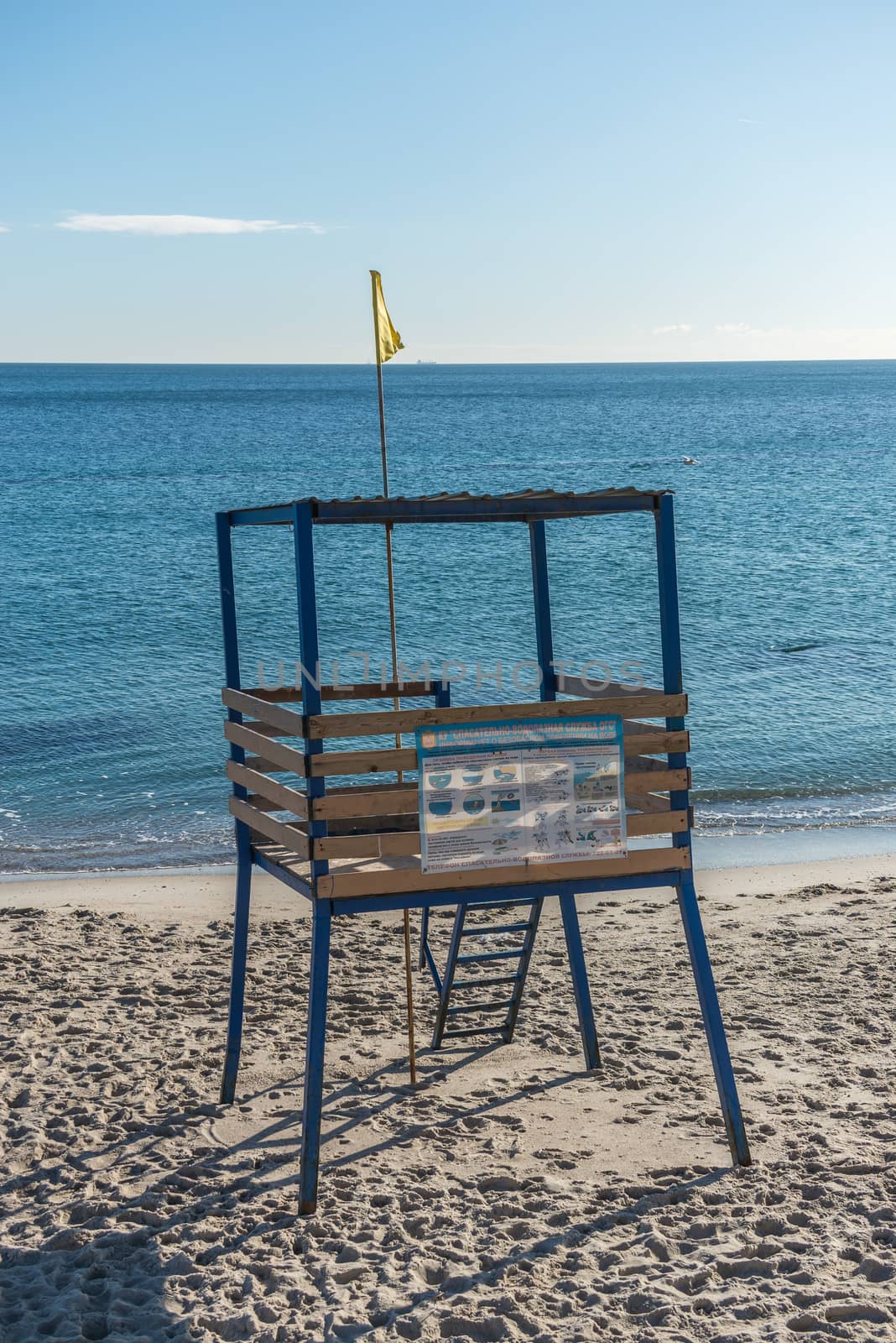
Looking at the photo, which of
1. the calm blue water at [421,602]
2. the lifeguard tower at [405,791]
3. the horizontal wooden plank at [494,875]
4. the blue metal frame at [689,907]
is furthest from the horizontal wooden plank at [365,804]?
the calm blue water at [421,602]

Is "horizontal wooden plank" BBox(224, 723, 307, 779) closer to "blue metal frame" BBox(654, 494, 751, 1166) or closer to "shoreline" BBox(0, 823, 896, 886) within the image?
"blue metal frame" BBox(654, 494, 751, 1166)

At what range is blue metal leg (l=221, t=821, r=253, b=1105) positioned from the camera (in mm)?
6586

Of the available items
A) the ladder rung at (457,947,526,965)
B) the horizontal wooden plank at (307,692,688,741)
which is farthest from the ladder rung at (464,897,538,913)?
the horizontal wooden plank at (307,692,688,741)

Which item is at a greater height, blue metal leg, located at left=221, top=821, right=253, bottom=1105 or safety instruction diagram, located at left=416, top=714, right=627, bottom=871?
safety instruction diagram, located at left=416, top=714, right=627, bottom=871

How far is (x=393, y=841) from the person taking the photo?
18.3 ft

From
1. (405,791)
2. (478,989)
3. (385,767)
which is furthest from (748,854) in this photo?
(385,767)

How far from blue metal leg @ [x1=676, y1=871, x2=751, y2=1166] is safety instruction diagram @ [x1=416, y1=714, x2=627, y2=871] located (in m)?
0.47

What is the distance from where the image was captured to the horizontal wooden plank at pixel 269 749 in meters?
5.45

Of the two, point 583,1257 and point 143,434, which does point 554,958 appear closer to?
point 583,1257

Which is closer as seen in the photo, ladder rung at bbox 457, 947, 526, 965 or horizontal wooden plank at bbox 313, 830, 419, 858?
horizontal wooden plank at bbox 313, 830, 419, 858

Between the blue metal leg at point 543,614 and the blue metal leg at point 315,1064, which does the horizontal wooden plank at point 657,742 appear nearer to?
the blue metal leg at point 543,614

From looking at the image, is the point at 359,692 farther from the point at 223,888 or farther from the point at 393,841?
the point at 223,888

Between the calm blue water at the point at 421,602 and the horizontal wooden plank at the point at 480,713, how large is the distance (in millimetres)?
8522

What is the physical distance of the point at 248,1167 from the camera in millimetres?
5852
